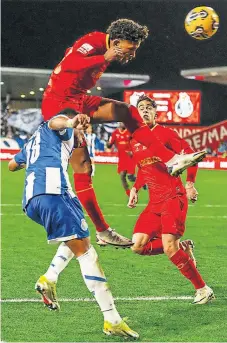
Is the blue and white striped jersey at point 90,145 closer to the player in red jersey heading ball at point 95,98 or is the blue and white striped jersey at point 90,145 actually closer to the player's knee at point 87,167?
the player's knee at point 87,167

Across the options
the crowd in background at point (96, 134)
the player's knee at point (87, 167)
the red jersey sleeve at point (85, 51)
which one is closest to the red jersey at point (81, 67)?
the red jersey sleeve at point (85, 51)

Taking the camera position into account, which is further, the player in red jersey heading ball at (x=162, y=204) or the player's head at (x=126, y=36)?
the player in red jersey heading ball at (x=162, y=204)

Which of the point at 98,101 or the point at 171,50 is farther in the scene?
the point at 171,50

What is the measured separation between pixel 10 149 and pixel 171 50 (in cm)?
1928

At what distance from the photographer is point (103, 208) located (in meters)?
18.1

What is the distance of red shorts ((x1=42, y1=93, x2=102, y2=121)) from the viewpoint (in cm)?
824

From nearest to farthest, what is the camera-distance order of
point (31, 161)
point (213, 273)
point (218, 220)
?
point (31, 161), point (213, 273), point (218, 220)

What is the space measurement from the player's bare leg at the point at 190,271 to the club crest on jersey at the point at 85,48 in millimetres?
2171

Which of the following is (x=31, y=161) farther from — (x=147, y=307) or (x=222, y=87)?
(x=222, y=87)

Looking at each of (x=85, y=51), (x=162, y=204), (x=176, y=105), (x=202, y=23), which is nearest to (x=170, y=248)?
(x=162, y=204)

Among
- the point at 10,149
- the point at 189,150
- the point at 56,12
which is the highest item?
the point at 56,12

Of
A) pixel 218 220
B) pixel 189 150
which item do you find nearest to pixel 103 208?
pixel 218 220

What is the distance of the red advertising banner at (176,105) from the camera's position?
136 feet

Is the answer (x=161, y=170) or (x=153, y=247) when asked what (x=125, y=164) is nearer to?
(x=161, y=170)
